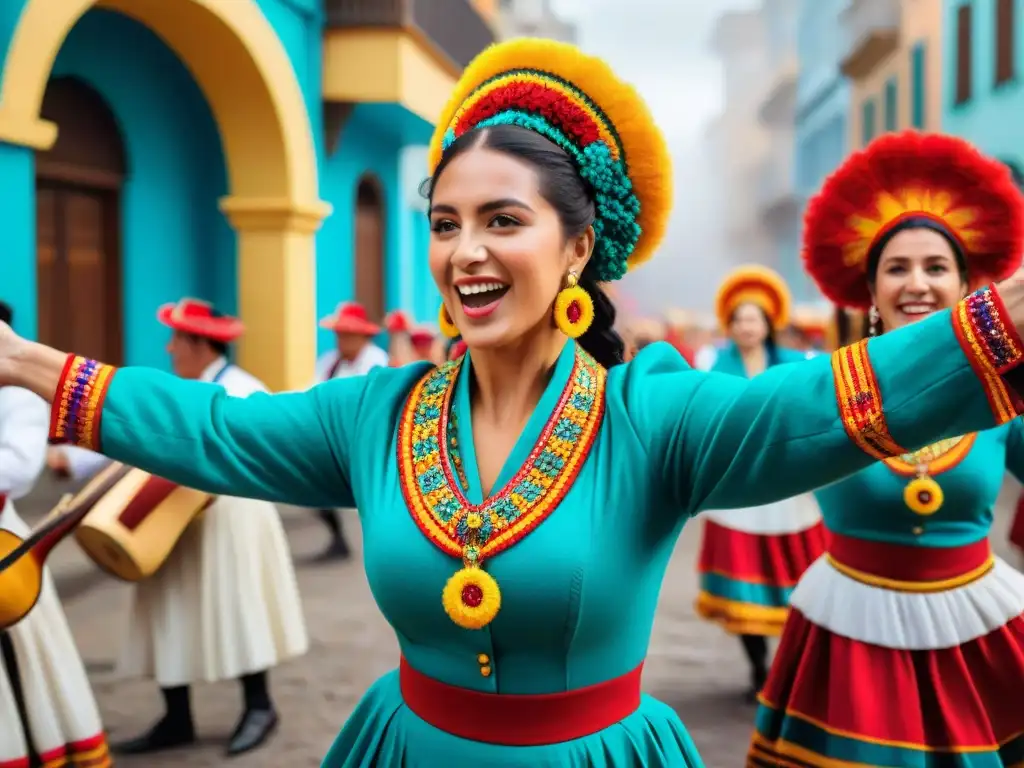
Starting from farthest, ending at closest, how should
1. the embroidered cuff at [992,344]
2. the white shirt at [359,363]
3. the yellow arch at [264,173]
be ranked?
the yellow arch at [264,173]
the white shirt at [359,363]
the embroidered cuff at [992,344]

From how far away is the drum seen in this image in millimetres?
3770

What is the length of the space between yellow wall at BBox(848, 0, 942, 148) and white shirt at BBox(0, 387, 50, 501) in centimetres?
1701

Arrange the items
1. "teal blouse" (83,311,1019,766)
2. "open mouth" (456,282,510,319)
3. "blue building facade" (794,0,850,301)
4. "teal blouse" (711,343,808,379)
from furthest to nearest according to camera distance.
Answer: "blue building facade" (794,0,850,301) < "teal blouse" (711,343,808,379) < "open mouth" (456,282,510,319) < "teal blouse" (83,311,1019,766)

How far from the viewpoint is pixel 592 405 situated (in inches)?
75.6

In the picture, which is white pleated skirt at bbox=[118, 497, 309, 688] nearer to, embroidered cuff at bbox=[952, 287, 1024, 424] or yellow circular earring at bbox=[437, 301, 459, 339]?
yellow circular earring at bbox=[437, 301, 459, 339]

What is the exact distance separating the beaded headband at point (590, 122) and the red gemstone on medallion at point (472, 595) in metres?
0.67

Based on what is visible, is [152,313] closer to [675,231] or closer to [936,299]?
[936,299]

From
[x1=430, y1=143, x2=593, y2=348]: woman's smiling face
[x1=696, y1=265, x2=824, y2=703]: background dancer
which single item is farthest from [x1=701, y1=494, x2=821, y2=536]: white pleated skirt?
[x1=430, y1=143, x2=593, y2=348]: woman's smiling face

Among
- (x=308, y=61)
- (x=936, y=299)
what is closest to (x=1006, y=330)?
(x=936, y=299)

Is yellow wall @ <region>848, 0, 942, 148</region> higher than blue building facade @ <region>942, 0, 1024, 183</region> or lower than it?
higher

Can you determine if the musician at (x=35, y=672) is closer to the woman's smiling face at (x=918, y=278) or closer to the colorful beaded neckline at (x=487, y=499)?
the colorful beaded neckline at (x=487, y=499)

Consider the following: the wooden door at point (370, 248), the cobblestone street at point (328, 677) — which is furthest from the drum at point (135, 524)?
the wooden door at point (370, 248)

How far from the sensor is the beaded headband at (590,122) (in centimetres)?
198

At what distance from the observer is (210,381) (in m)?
4.16
